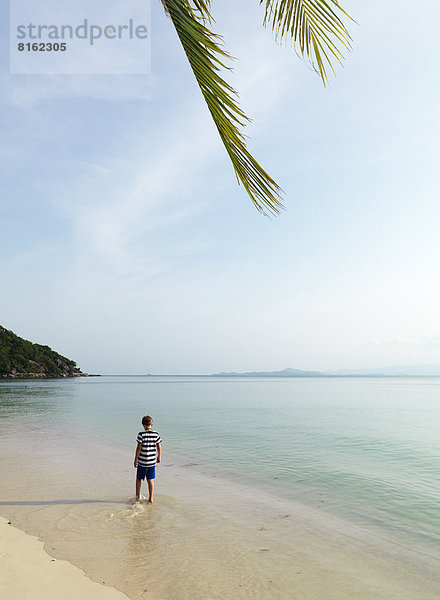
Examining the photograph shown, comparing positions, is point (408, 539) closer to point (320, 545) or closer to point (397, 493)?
point (320, 545)

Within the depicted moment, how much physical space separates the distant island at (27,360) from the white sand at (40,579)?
5198 inches

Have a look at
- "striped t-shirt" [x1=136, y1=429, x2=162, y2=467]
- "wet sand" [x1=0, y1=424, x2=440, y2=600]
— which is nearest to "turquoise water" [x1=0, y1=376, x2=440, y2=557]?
"wet sand" [x1=0, y1=424, x2=440, y2=600]

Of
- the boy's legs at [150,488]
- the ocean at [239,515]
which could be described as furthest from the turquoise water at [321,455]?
the boy's legs at [150,488]

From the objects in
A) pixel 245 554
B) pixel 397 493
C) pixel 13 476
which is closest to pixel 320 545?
pixel 245 554

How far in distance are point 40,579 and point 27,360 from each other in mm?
148086

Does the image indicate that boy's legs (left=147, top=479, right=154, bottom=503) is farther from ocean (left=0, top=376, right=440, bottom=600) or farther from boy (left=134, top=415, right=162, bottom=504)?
ocean (left=0, top=376, right=440, bottom=600)

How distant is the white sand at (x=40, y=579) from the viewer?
486 cm

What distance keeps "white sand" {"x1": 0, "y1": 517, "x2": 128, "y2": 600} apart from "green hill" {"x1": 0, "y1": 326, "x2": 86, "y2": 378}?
133257 millimetres

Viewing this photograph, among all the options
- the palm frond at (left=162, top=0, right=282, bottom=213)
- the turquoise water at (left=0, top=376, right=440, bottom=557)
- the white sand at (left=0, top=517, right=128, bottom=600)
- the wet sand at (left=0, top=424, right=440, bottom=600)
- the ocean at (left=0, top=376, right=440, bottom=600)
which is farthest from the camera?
the turquoise water at (left=0, top=376, right=440, bottom=557)

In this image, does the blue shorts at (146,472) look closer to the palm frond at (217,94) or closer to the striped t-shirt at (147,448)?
the striped t-shirt at (147,448)

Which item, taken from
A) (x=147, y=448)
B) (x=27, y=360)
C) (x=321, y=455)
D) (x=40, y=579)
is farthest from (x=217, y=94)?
(x=27, y=360)

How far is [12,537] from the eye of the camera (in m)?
6.80

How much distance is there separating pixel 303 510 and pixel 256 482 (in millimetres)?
2693

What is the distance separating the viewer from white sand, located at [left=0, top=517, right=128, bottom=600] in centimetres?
486
